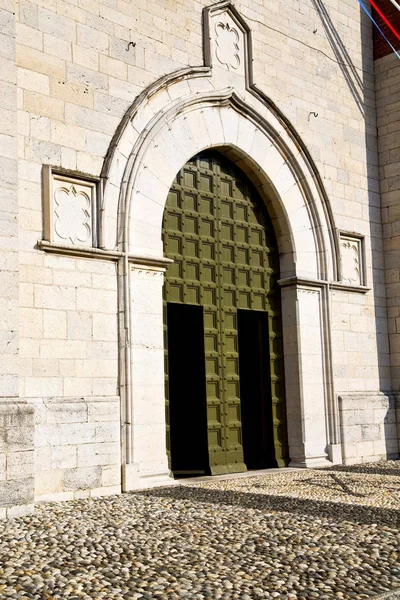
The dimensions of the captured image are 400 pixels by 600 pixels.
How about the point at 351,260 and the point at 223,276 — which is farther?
the point at 351,260

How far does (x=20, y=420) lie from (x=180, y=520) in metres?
1.63

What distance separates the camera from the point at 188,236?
372 inches

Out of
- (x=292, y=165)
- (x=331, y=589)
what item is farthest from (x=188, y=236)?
(x=331, y=589)

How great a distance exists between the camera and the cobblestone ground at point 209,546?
4016 millimetres

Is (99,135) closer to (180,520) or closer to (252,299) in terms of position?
(252,299)

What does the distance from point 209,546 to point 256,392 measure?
539 cm

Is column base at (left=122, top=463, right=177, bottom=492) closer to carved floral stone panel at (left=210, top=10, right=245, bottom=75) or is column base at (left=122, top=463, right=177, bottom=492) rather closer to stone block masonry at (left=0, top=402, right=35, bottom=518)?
stone block masonry at (left=0, top=402, right=35, bottom=518)

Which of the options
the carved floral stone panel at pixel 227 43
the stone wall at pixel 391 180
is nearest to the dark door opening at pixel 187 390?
the carved floral stone panel at pixel 227 43

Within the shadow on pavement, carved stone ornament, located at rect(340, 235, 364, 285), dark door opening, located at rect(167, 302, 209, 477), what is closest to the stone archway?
carved stone ornament, located at rect(340, 235, 364, 285)

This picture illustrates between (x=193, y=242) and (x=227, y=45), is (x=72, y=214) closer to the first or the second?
(x=193, y=242)

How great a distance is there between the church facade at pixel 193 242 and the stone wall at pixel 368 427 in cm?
3

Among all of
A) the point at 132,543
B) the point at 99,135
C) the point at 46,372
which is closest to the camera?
the point at 132,543

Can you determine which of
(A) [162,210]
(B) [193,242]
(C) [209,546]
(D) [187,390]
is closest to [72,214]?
(A) [162,210]

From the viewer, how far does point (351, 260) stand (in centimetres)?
1141
